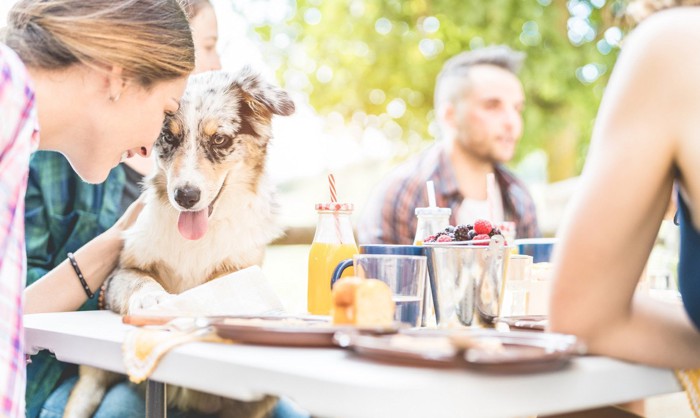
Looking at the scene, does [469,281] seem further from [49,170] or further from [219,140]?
[49,170]

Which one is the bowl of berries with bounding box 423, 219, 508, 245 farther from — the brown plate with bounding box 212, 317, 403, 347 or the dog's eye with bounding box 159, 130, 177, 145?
the dog's eye with bounding box 159, 130, 177, 145

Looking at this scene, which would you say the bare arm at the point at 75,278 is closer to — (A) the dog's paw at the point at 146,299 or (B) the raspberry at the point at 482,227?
(A) the dog's paw at the point at 146,299

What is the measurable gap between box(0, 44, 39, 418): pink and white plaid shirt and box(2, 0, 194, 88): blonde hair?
150mm

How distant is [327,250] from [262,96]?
17.7 inches

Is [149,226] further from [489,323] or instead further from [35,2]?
[489,323]

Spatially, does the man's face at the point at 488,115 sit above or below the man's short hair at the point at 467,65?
below

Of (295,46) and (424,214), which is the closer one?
(424,214)

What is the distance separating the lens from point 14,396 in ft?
4.13

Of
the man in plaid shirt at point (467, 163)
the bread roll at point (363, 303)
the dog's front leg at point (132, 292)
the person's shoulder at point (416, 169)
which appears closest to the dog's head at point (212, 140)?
the dog's front leg at point (132, 292)

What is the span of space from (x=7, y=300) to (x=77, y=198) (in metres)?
1.07

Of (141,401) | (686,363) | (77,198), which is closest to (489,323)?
(686,363)

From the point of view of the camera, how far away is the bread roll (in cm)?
134

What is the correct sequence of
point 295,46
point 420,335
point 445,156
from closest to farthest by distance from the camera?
point 420,335, point 445,156, point 295,46

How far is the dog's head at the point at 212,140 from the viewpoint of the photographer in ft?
6.48
